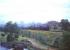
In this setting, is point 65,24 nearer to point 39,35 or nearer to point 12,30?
point 39,35

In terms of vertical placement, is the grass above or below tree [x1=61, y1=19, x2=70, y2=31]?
below

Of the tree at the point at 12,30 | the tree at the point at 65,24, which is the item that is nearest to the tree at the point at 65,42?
the tree at the point at 65,24

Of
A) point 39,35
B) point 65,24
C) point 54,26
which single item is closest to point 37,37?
point 39,35

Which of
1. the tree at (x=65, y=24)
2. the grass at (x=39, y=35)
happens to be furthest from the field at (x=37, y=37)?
the tree at (x=65, y=24)

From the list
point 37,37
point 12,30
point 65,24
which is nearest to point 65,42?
point 65,24

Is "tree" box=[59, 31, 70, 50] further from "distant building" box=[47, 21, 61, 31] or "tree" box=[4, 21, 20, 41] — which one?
"tree" box=[4, 21, 20, 41]

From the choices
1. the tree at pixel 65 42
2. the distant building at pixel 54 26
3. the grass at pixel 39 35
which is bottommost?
the tree at pixel 65 42

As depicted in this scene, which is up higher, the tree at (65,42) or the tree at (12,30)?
the tree at (12,30)

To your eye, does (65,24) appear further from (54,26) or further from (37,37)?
(37,37)

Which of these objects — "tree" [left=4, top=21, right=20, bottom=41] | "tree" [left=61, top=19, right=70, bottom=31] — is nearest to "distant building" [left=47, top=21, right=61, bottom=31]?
"tree" [left=61, top=19, right=70, bottom=31]

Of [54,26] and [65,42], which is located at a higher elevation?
[54,26]

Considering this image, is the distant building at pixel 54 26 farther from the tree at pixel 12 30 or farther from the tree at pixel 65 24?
the tree at pixel 12 30

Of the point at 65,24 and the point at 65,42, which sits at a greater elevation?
the point at 65,24

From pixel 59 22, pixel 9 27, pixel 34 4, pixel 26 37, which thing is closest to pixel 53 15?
pixel 59 22
